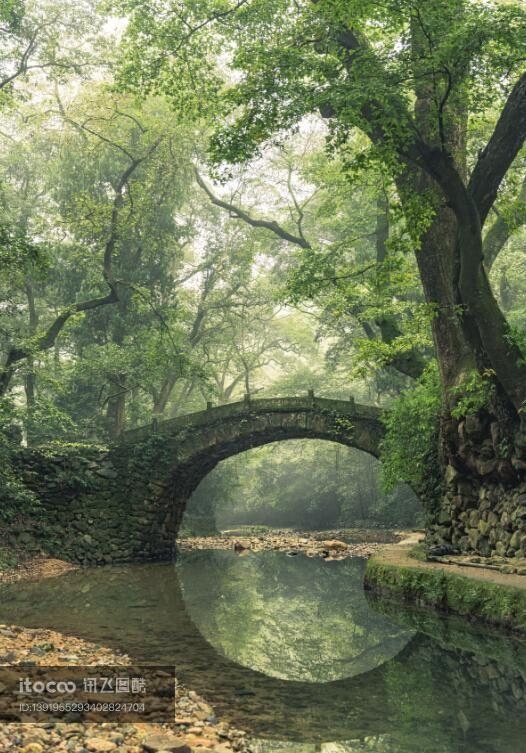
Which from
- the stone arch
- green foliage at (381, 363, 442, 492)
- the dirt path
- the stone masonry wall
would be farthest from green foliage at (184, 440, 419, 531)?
the stone masonry wall

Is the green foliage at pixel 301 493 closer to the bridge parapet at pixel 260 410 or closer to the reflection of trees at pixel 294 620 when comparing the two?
the bridge parapet at pixel 260 410

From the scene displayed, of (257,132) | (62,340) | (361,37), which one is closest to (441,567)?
(257,132)

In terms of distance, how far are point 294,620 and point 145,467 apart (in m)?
10.6

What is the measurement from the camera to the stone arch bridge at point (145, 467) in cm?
1952

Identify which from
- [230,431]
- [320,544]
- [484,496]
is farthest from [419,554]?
[320,544]

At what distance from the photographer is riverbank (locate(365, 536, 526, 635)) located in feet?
26.7

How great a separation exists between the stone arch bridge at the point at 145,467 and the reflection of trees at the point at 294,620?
8.47 ft

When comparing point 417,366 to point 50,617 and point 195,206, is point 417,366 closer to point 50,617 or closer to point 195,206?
point 50,617

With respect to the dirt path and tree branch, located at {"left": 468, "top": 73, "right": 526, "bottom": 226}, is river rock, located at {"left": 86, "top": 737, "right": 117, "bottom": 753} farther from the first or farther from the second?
tree branch, located at {"left": 468, "top": 73, "right": 526, "bottom": 226}

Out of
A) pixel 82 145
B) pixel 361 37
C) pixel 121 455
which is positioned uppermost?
pixel 82 145

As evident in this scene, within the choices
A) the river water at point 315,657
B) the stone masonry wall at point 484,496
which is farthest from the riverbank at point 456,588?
the stone masonry wall at point 484,496

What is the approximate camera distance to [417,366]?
16.4 m

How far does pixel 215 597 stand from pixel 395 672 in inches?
262

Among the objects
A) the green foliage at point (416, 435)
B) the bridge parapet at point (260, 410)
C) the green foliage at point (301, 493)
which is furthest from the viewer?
the green foliage at point (301, 493)
